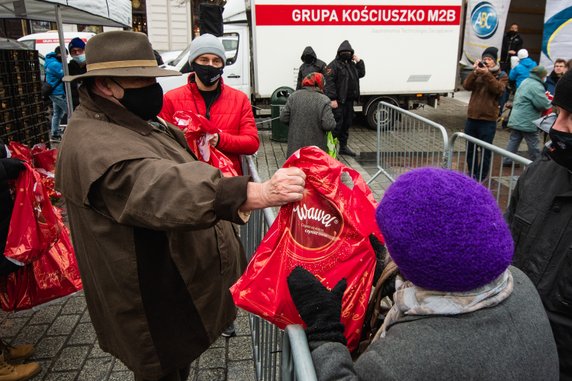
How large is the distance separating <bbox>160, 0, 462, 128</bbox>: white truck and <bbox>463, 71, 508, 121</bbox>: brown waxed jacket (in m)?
4.28

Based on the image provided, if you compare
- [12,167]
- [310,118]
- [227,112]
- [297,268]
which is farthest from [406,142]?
[297,268]

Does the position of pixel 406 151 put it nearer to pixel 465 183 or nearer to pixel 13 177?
pixel 13 177

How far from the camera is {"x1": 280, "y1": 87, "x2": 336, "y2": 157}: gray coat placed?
6.14m

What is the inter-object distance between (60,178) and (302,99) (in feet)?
15.1

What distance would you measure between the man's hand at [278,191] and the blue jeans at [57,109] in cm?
1013

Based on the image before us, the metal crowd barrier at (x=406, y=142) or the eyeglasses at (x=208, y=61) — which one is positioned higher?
the eyeglasses at (x=208, y=61)

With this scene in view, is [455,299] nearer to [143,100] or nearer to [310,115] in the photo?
[143,100]

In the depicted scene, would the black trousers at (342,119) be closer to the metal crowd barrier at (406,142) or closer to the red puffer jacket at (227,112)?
the metal crowd barrier at (406,142)

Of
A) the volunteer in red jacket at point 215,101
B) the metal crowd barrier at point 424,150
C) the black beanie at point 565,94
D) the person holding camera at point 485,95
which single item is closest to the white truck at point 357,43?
the person holding camera at point 485,95

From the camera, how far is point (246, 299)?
63.9 inches

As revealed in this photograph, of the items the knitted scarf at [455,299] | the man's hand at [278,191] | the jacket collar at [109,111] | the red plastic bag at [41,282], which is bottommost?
the red plastic bag at [41,282]

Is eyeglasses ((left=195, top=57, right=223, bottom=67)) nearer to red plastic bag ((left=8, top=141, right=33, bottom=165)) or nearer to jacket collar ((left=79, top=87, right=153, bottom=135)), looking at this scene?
red plastic bag ((left=8, top=141, right=33, bottom=165))

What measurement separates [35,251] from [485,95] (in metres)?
6.27

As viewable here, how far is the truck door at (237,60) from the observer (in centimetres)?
1132
